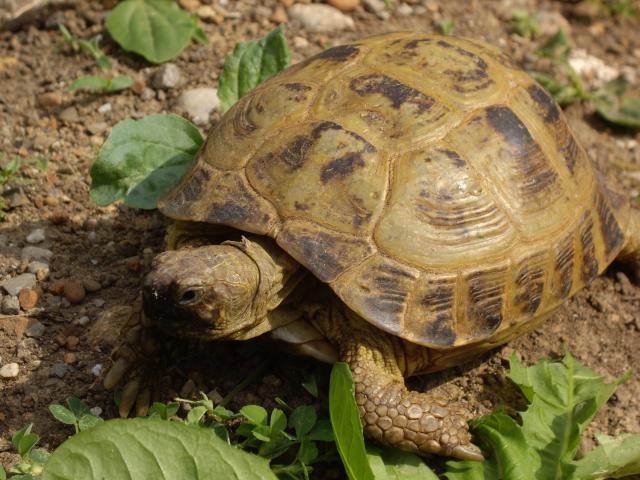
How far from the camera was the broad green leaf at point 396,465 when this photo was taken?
3.03 metres

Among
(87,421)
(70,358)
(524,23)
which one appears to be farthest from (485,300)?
(524,23)

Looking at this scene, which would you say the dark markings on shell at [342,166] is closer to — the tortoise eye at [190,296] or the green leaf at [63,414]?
the tortoise eye at [190,296]

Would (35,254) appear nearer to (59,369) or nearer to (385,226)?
(59,369)

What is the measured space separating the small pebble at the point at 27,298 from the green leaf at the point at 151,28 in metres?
1.67

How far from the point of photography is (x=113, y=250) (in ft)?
12.8

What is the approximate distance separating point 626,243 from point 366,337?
5.09 feet

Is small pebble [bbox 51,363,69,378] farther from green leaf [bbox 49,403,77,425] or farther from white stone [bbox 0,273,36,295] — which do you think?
white stone [bbox 0,273,36,295]

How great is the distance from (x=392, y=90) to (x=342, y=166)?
42 centimetres

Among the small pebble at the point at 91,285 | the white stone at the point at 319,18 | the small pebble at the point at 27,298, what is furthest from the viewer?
the white stone at the point at 319,18

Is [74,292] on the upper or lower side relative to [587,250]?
lower

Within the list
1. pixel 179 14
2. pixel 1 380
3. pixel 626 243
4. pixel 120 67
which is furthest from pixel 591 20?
pixel 1 380

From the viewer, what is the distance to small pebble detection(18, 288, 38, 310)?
3545mm

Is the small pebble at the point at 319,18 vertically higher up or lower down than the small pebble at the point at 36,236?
higher up

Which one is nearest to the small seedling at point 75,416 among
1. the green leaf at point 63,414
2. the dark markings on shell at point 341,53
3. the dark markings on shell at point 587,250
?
the green leaf at point 63,414
